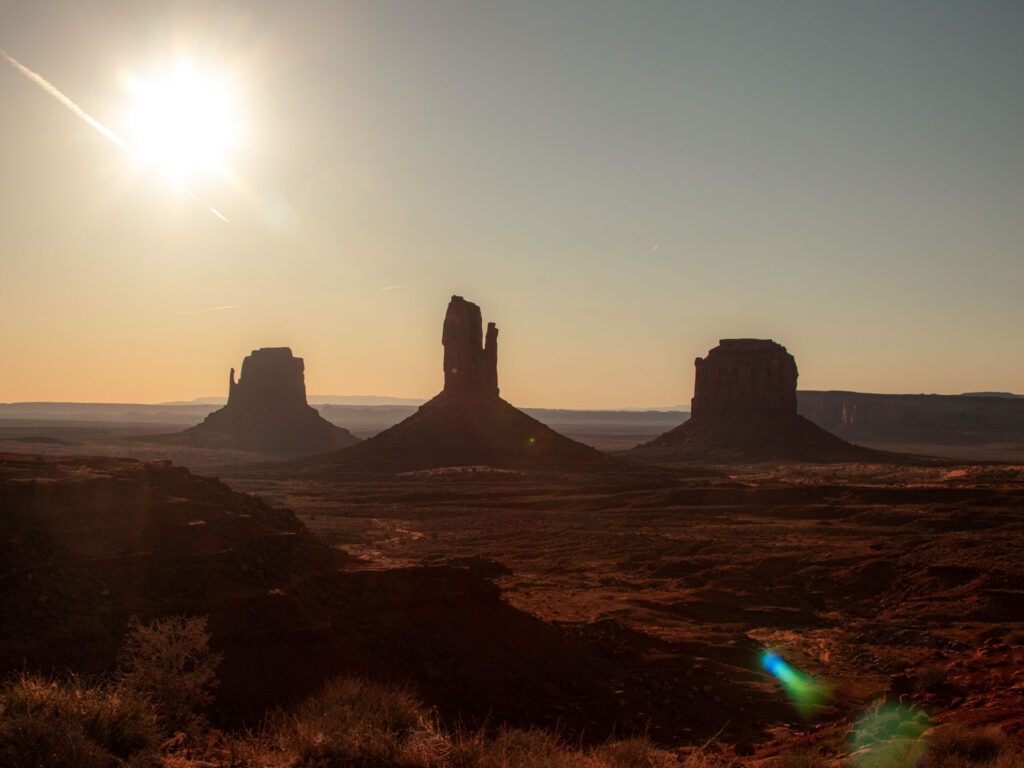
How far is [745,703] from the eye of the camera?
15156 mm

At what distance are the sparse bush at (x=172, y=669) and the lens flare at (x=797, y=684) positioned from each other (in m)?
10.2

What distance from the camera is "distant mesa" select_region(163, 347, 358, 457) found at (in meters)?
116

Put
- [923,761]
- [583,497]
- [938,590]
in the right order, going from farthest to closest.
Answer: [583,497] → [938,590] → [923,761]

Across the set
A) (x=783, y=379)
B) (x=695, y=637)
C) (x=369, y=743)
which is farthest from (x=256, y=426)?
(x=369, y=743)

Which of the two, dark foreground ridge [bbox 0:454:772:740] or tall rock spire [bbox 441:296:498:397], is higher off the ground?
tall rock spire [bbox 441:296:498:397]

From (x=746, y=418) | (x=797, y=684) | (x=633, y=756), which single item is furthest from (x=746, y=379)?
(x=633, y=756)

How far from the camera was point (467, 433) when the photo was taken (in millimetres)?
80312

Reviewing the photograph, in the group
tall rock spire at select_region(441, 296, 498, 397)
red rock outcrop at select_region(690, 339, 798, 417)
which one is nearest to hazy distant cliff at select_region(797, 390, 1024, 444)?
red rock outcrop at select_region(690, 339, 798, 417)

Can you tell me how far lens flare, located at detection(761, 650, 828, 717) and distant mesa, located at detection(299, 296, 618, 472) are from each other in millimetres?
54301

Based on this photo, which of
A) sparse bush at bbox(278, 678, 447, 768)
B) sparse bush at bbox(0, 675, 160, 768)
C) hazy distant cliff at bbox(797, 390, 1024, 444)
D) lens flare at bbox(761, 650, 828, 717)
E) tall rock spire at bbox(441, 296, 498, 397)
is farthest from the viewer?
hazy distant cliff at bbox(797, 390, 1024, 444)

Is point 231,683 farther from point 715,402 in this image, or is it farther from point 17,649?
point 715,402

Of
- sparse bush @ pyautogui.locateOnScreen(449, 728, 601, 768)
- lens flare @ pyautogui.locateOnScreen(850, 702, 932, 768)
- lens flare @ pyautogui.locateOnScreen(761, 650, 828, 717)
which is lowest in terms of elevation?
lens flare @ pyautogui.locateOnScreen(761, 650, 828, 717)

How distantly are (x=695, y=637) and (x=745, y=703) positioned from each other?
14.7 feet

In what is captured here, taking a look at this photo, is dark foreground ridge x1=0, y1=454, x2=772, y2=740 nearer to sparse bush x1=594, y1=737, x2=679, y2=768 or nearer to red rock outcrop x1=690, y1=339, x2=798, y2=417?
sparse bush x1=594, y1=737, x2=679, y2=768
